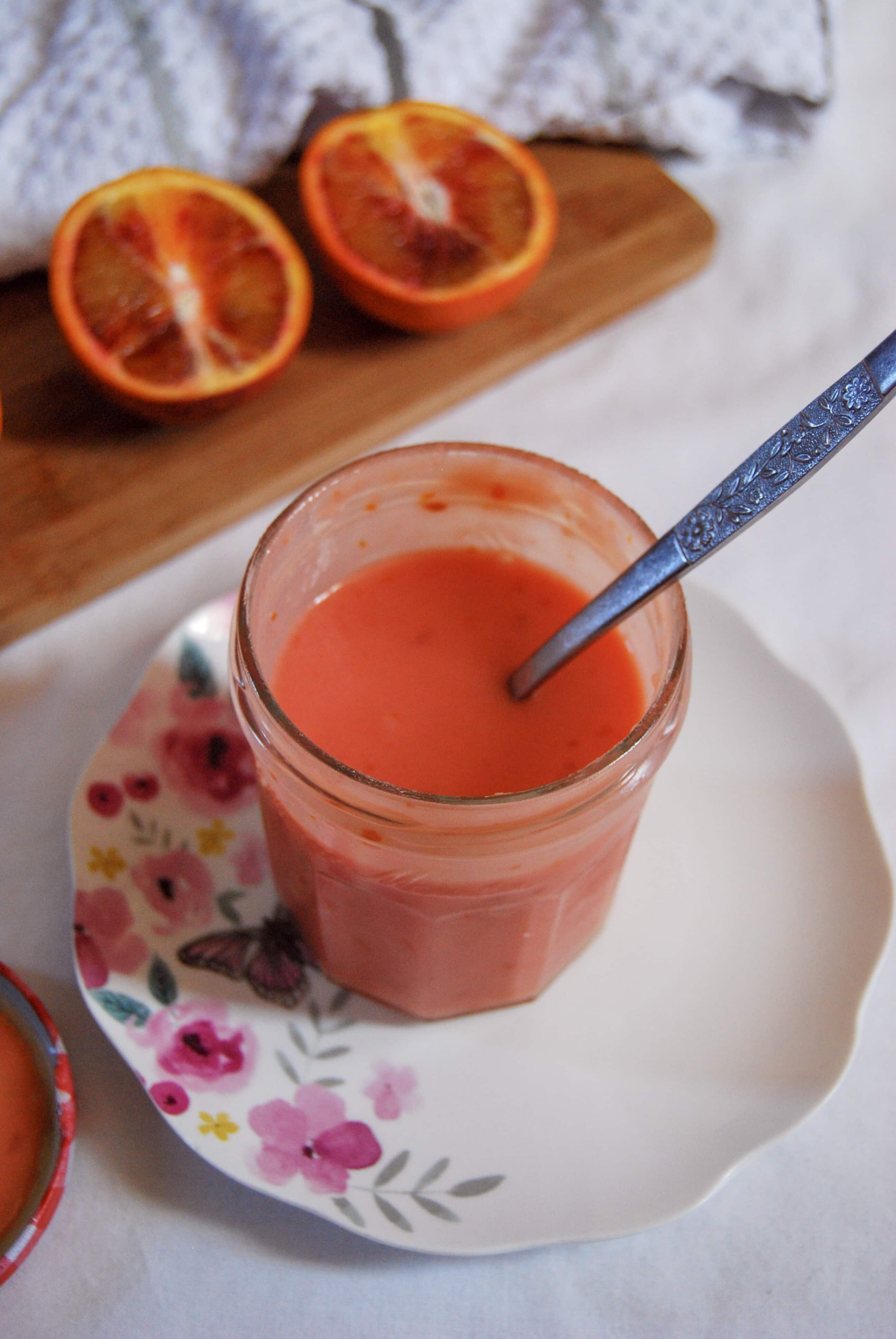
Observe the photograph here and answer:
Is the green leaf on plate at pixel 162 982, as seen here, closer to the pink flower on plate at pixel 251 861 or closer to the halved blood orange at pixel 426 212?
the pink flower on plate at pixel 251 861

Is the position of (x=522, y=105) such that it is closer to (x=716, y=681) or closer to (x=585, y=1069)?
(x=716, y=681)

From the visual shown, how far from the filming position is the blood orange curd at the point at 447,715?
0.79 meters

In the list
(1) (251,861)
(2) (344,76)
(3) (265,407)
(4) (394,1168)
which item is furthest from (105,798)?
(2) (344,76)

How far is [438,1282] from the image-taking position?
85 cm

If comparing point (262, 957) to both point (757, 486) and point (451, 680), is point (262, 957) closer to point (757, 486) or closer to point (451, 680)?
point (451, 680)

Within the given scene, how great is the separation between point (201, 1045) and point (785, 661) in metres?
0.62

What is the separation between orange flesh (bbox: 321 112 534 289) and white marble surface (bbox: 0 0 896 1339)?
6.3 inches

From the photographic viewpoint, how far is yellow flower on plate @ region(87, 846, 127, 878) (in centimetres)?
97

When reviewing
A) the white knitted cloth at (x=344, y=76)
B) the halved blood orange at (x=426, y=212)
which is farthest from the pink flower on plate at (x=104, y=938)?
the white knitted cloth at (x=344, y=76)

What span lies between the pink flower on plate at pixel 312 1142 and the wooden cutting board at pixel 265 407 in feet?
1.90

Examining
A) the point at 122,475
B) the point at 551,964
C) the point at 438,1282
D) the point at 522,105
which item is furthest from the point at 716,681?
the point at 522,105

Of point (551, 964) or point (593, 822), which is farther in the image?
point (551, 964)

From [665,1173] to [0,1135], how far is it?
1.55 feet

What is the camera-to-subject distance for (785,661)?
3.63 feet
